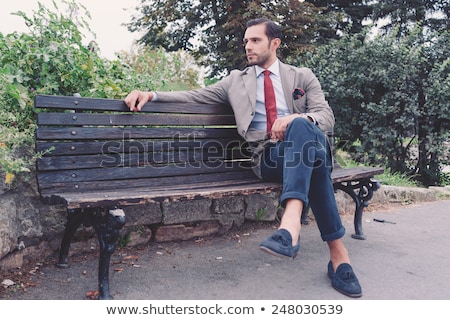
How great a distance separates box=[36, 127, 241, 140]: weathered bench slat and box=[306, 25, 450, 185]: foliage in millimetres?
3679

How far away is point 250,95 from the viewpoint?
3.46 meters

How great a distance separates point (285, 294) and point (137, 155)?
1.38 m

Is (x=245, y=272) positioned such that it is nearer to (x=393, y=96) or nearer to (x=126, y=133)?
(x=126, y=133)

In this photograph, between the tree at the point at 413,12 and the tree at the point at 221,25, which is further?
the tree at the point at 413,12

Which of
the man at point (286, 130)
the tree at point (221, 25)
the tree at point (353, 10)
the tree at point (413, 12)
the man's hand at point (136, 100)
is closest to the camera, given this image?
the man at point (286, 130)

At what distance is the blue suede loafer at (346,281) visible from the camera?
259 cm

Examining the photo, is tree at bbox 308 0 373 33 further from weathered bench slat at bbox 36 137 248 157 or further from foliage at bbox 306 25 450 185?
weathered bench slat at bbox 36 137 248 157

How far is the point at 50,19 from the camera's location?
339 centimetres

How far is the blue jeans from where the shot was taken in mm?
2553

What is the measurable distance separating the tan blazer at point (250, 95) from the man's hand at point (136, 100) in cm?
32

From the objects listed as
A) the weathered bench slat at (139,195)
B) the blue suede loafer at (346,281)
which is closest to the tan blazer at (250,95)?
the weathered bench slat at (139,195)

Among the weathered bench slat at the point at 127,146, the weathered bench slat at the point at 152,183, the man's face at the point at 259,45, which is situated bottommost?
the weathered bench slat at the point at 152,183

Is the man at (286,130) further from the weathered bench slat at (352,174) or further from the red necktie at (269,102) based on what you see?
the weathered bench slat at (352,174)

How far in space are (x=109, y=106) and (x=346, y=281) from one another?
1884 millimetres
